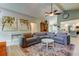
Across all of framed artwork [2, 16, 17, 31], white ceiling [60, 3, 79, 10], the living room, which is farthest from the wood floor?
white ceiling [60, 3, 79, 10]

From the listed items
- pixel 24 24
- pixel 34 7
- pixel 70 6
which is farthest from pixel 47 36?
pixel 70 6

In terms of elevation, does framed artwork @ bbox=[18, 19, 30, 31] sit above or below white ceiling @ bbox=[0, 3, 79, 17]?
below

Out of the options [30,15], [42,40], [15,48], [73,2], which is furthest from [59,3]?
[15,48]

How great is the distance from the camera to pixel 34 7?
8.15ft

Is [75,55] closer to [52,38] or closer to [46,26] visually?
[52,38]

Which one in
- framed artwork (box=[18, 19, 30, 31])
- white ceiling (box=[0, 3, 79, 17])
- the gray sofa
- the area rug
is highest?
white ceiling (box=[0, 3, 79, 17])

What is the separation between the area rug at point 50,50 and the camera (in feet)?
8.11

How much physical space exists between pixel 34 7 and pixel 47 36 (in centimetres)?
68

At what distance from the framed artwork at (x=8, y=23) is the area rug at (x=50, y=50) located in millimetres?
529

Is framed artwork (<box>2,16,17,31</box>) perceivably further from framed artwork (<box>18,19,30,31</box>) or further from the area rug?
the area rug

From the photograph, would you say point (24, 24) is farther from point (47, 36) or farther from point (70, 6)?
point (70, 6)

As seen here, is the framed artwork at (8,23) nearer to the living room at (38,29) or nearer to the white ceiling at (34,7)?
the living room at (38,29)

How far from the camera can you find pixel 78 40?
2.44 m

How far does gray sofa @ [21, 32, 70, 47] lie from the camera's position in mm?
2467
